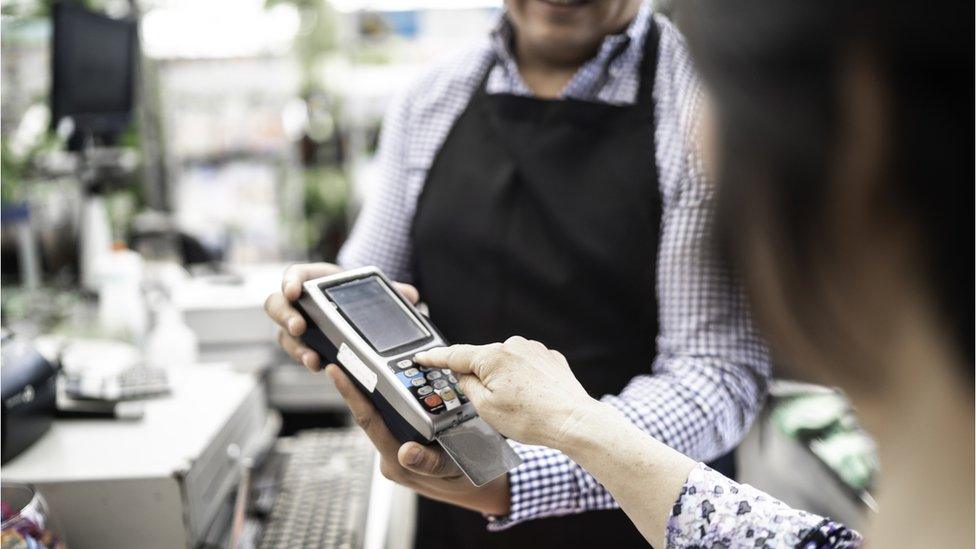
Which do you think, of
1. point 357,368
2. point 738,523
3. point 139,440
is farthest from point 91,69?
point 738,523

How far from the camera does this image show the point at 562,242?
901 millimetres

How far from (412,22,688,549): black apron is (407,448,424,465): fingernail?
0.18 metres

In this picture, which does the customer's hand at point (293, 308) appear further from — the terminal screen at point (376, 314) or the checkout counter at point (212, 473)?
the checkout counter at point (212, 473)

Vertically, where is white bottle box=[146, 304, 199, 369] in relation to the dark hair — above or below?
below

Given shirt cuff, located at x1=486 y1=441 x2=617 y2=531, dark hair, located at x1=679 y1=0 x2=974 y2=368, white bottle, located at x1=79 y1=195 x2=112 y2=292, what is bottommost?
white bottle, located at x1=79 y1=195 x2=112 y2=292

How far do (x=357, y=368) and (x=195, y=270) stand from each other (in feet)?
5.02

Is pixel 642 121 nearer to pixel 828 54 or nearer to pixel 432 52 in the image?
pixel 828 54

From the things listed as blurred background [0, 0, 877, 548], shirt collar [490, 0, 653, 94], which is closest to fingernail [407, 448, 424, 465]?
blurred background [0, 0, 877, 548]

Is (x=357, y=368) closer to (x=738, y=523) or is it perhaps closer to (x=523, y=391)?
(x=523, y=391)

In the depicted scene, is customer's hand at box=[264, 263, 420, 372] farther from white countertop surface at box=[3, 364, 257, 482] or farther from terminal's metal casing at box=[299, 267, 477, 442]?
white countertop surface at box=[3, 364, 257, 482]

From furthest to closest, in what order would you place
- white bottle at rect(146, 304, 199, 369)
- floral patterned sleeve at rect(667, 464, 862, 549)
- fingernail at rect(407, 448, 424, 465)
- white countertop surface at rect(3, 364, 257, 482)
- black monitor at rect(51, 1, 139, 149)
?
black monitor at rect(51, 1, 139, 149) → white bottle at rect(146, 304, 199, 369) → white countertop surface at rect(3, 364, 257, 482) → fingernail at rect(407, 448, 424, 465) → floral patterned sleeve at rect(667, 464, 862, 549)

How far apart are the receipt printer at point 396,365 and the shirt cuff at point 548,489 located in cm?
11

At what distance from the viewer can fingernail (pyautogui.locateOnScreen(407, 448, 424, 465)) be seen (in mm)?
682

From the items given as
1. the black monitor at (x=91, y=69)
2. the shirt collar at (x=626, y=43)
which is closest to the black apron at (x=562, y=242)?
the shirt collar at (x=626, y=43)
